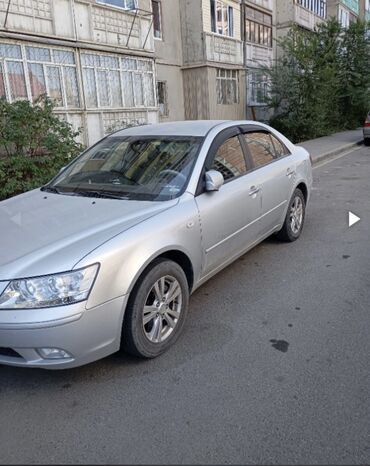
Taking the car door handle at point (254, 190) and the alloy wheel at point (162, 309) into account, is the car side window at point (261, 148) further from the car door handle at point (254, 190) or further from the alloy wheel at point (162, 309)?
the alloy wheel at point (162, 309)

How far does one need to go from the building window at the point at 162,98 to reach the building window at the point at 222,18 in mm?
3803

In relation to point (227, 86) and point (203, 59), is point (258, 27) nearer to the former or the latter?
point (227, 86)

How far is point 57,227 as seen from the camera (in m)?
2.90

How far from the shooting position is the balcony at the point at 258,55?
23.0 meters

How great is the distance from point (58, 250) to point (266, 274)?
96.7 inches

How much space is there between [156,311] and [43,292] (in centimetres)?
85

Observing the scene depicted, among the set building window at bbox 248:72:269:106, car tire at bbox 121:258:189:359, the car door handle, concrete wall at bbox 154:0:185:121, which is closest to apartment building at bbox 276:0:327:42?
building window at bbox 248:72:269:106

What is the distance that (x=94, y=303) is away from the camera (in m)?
2.49

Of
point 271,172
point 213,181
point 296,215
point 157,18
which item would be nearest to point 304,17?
point 157,18

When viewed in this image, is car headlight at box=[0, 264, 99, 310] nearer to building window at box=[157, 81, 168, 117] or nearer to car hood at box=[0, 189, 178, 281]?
car hood at box=[0, 189, 178, 281]

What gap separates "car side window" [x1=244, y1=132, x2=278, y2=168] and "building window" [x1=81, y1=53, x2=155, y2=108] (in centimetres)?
995

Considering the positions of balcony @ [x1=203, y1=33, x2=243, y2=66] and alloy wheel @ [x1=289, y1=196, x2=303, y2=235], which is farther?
balcony @ [x1=203, y1=33, x2=243, y2=66]

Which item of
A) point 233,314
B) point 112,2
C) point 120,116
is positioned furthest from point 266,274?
point 112,2

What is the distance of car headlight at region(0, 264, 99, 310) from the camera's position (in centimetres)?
241
